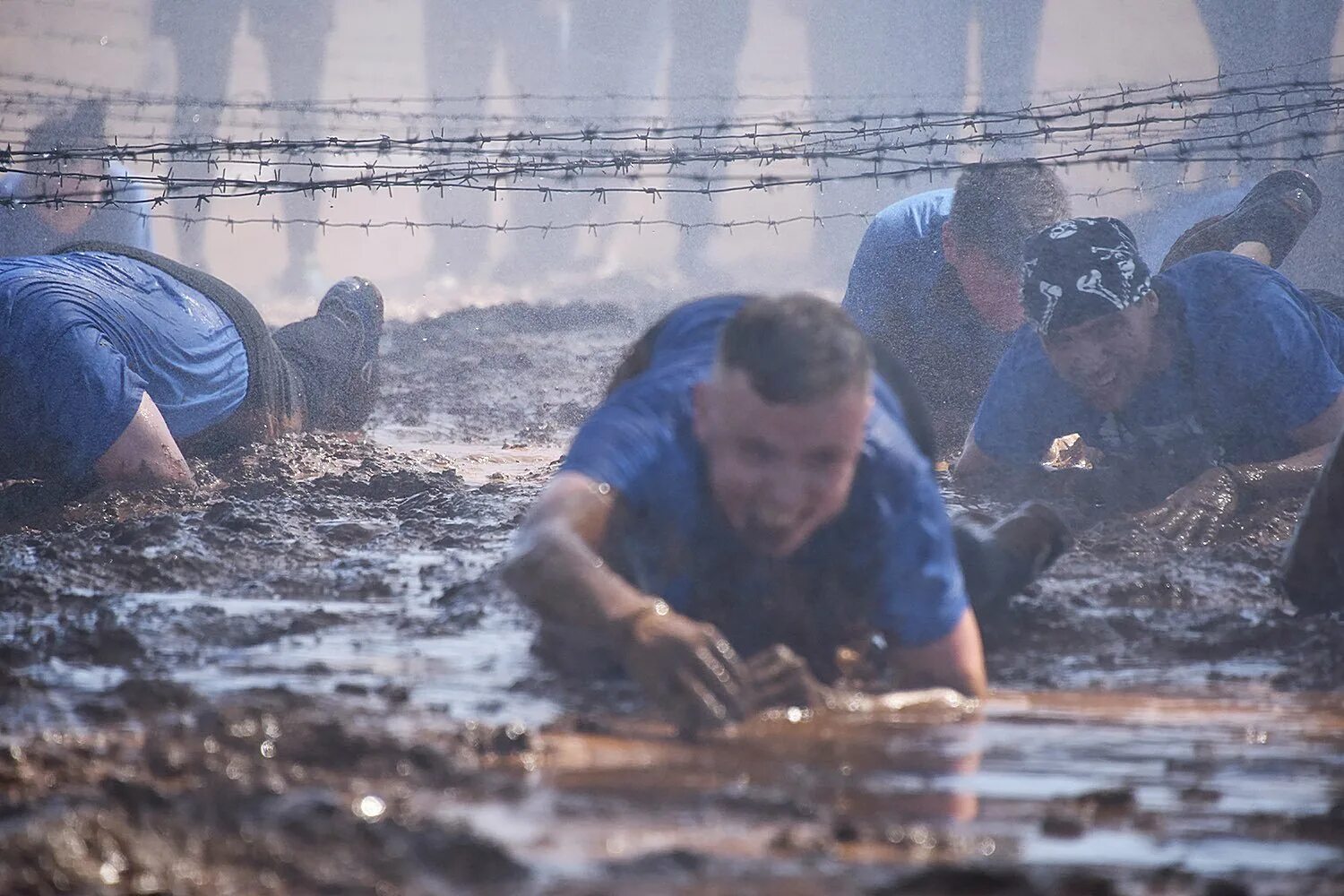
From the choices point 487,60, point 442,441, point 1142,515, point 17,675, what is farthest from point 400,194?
point 17,675

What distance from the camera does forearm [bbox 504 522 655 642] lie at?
2949 mm

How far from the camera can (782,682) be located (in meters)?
3.05

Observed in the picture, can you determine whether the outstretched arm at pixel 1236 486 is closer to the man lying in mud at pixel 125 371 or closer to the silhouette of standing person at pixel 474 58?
the man lying in mud at pixel 125 371

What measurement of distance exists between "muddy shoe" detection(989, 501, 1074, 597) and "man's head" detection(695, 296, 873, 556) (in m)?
1.02

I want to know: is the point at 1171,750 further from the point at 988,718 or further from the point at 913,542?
the point at 913,542

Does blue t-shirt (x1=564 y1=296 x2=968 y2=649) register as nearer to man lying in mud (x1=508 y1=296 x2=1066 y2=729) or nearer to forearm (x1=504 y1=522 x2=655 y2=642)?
man lying in mud (x1=508 y1=296 x2=1066 y2=729)

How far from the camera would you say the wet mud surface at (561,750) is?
2137 millimetres

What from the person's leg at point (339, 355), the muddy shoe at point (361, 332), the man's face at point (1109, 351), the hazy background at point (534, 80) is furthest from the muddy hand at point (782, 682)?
the hazy background at point (534, 80)

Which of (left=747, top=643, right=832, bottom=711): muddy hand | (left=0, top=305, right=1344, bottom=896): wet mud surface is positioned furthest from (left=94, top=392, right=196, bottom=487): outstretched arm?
(left=747, top=643, right=832, bottom=711): muddy hand

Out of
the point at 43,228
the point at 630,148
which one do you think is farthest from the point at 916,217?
the point at 630,148

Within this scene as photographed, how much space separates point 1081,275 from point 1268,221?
2359 millimetres

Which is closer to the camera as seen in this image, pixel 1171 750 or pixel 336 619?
pixel 1171 750

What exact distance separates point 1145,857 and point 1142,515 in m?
3.53

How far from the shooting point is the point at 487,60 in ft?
87.0
